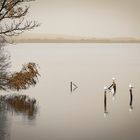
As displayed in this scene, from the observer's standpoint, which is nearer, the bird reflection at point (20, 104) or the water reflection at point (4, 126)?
the water reflection at point (4, 126)

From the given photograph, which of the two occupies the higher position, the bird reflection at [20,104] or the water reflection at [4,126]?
the bird reflection at [20,104]

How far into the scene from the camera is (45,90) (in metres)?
86.5

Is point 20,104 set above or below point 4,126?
above

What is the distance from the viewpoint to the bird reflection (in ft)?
186

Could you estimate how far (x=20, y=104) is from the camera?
6228 centimetres

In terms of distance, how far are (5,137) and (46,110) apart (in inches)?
770

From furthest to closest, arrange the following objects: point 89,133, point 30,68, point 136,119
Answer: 1. point 30,68
2. point 136,119
3. point 89,133

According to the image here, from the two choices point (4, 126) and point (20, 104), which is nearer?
point (4, 126)

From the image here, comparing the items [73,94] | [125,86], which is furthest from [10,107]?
[125,86]

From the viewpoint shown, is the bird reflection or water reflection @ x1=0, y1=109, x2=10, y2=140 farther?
the bird reflection

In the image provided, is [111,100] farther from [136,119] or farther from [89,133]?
[89,133]

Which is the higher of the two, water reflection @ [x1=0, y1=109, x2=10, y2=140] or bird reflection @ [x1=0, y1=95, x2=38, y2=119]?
bird reflection @ [x1=0, y1=95, x2=38, y2=119]

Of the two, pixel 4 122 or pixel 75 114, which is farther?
pixel 75 114

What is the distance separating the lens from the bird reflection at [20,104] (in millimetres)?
56800
